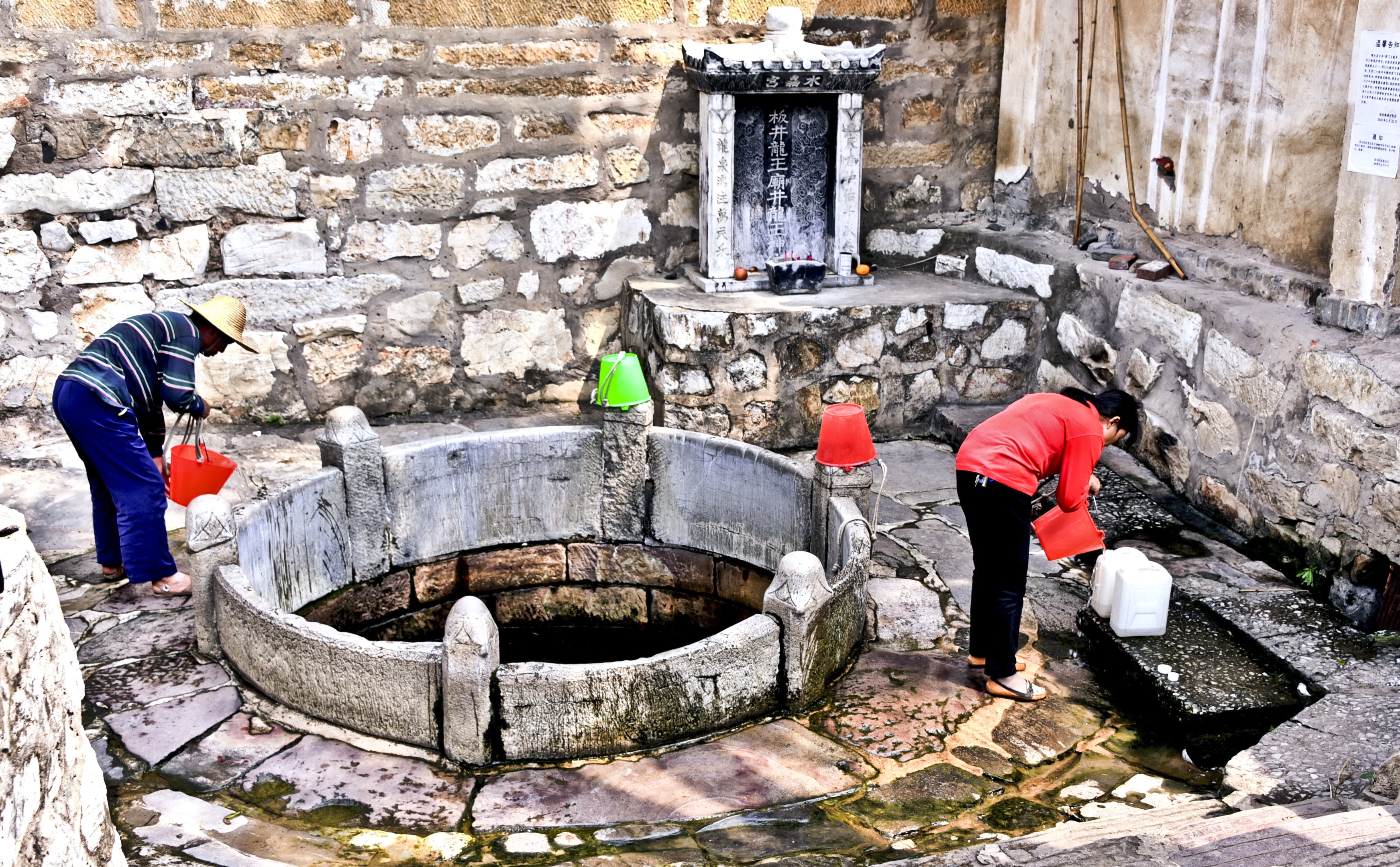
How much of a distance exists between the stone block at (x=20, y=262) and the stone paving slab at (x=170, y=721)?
3120mm

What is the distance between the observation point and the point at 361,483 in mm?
5398

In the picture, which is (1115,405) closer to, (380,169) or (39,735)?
(39,735)

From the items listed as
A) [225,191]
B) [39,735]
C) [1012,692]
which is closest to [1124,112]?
[1012,692]

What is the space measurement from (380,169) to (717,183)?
1884mm

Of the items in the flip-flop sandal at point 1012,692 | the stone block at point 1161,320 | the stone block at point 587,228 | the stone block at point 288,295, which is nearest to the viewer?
the flip-flop sandal at point 1012,692

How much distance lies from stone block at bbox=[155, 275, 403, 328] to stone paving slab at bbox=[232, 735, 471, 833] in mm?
3326

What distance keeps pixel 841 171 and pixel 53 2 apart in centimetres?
424

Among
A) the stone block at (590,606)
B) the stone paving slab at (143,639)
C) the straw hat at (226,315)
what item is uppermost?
the straw hat at (226,315)

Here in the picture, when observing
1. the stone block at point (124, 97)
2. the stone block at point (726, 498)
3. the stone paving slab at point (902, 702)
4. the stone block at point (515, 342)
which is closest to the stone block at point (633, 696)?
the stone paving slab at point (902, 702)

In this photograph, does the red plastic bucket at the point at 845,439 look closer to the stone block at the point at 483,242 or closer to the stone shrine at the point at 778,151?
the stone shrine at the point at 778,151

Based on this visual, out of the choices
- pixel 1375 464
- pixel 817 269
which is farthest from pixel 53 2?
pixel 1375 464

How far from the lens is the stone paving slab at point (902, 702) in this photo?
4254 mm

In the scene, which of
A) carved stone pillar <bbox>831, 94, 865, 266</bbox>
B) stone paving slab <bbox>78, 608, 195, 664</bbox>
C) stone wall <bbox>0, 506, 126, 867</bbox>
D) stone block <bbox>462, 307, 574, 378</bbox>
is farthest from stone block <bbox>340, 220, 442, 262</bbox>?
stone wall <bbox>0, 506, 126, 867</bbox>

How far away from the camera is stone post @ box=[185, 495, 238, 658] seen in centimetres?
448
